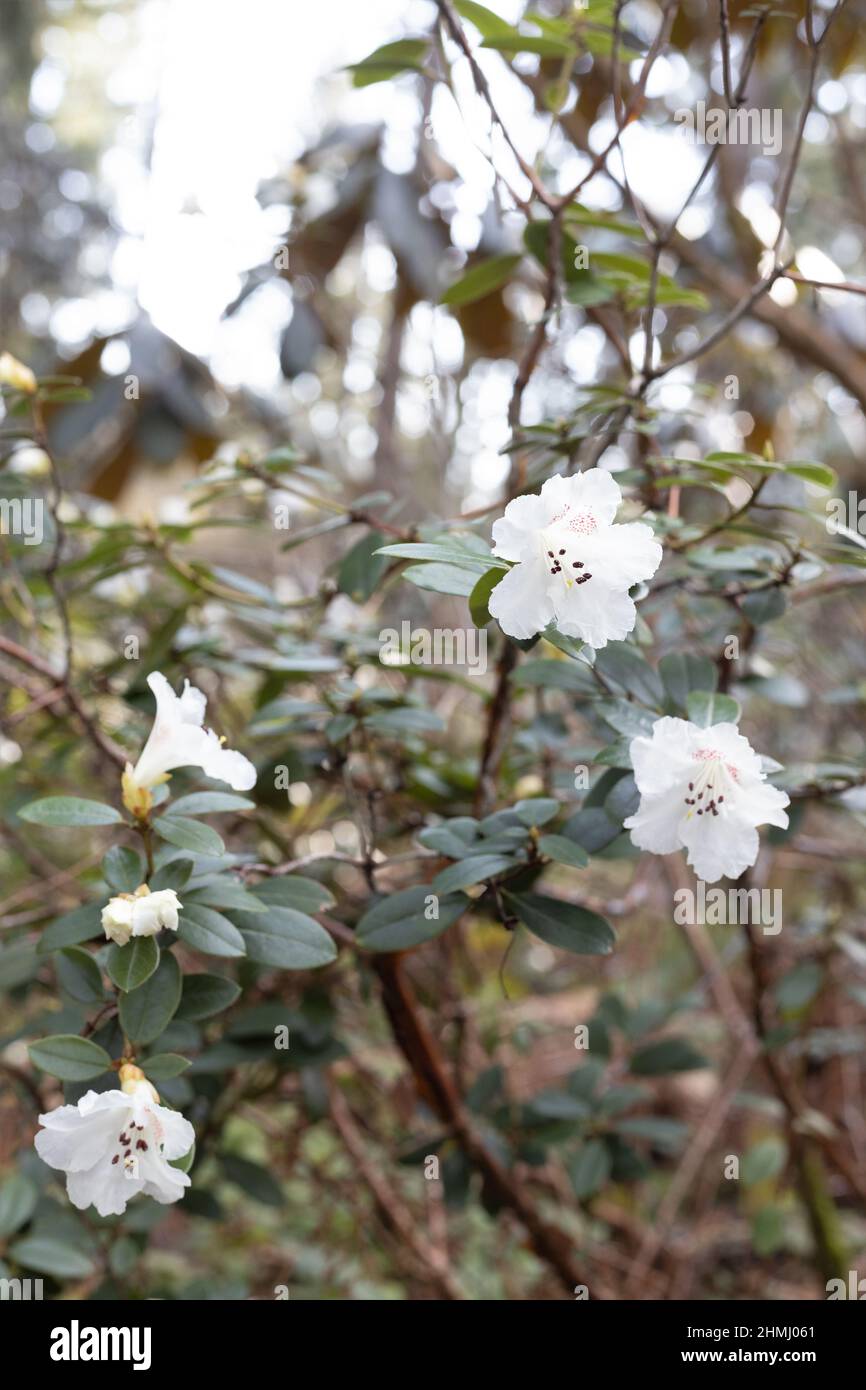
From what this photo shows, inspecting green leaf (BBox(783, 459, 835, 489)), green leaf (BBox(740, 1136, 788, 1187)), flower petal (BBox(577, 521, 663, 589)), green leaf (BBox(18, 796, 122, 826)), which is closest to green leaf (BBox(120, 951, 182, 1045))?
green leaf (BBox(18, 796, 122, 826))

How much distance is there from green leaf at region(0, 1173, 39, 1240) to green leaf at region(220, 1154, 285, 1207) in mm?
208

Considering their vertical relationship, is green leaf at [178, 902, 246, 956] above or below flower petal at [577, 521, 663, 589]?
below

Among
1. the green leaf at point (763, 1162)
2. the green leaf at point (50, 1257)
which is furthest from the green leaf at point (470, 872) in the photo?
the green leaf at point (763, 1162)

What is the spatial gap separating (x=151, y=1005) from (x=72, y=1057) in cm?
6

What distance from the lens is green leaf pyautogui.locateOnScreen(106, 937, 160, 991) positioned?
2.33ft

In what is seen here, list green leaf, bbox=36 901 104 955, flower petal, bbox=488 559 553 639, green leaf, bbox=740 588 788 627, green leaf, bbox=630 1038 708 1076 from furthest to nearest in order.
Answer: green leaf, bbox=630 1038 708 1076 → green leaf, bbox=740 588 788 627 → green leaf, bbox=36 901 104 955 → flower petal, bbox=488 559 553 639

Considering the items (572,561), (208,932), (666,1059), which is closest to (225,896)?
(208,932)

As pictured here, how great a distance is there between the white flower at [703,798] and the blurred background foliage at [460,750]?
0.19ft

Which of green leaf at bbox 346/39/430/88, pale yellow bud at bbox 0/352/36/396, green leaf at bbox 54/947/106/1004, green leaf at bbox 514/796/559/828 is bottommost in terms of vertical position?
green leaf at bbox 54/947/106/1004

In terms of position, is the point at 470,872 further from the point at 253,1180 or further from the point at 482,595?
the point at 253,1180

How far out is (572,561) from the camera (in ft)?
2.19

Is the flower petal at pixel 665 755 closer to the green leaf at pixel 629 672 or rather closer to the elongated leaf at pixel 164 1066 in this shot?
the green leaf at pixel 629 672

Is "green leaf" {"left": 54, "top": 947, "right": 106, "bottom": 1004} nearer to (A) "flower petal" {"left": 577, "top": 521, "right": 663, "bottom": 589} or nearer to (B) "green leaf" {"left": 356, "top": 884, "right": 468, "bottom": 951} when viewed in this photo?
(B) "green leaf" {"left": 356, "top": 884, "right": 468, "bottom": 951}
